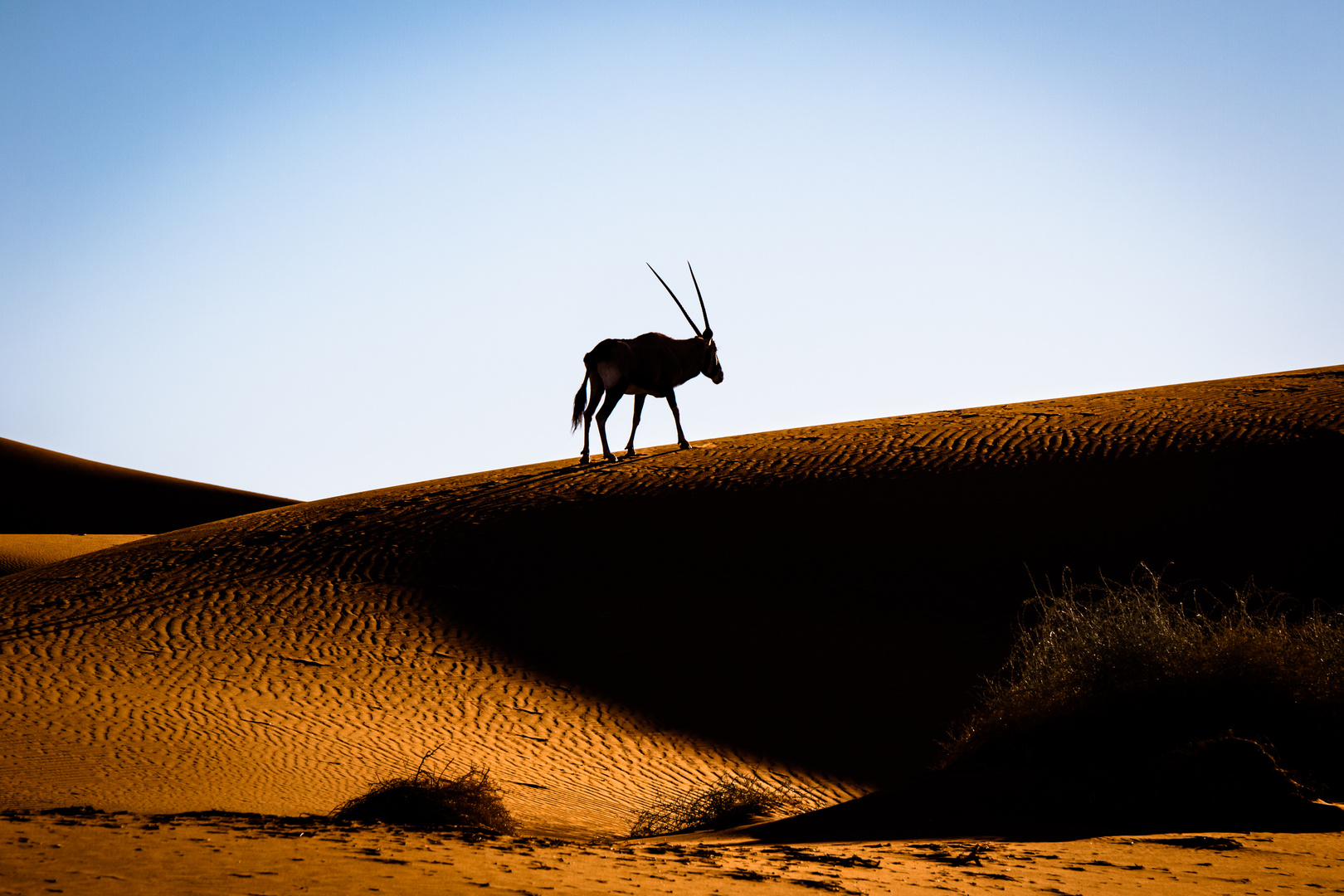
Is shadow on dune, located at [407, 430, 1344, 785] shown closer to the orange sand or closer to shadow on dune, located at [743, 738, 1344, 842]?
the orange sand

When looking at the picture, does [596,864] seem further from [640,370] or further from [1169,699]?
[640,370]

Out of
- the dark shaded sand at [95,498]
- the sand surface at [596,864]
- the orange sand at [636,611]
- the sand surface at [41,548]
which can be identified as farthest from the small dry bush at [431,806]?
the dark shaded sand at [95,498]

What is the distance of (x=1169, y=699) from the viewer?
27.4ft

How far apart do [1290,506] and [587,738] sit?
11.8m

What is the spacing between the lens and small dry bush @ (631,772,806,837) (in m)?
8.48

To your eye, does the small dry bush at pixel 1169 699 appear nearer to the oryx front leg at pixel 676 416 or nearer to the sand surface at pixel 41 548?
the oryx front leg at pixel 676 416

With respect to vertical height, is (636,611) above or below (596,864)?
above

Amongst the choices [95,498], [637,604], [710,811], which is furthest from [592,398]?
[95,498]

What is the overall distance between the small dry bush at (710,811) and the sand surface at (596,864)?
1.57 metres

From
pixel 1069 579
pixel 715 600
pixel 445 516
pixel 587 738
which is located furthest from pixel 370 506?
pixel 1069 579

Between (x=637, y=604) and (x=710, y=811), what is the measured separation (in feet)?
23.9

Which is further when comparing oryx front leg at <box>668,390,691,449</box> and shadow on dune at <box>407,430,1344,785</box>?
oryx front leg at <box>668,390,691,449</box>

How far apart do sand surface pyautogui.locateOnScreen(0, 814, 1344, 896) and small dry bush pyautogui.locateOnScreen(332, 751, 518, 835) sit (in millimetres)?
768

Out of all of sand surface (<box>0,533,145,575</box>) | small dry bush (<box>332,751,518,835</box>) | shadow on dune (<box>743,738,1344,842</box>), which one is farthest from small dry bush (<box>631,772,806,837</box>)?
sand surface (<box>0,533,145,575</box>)
